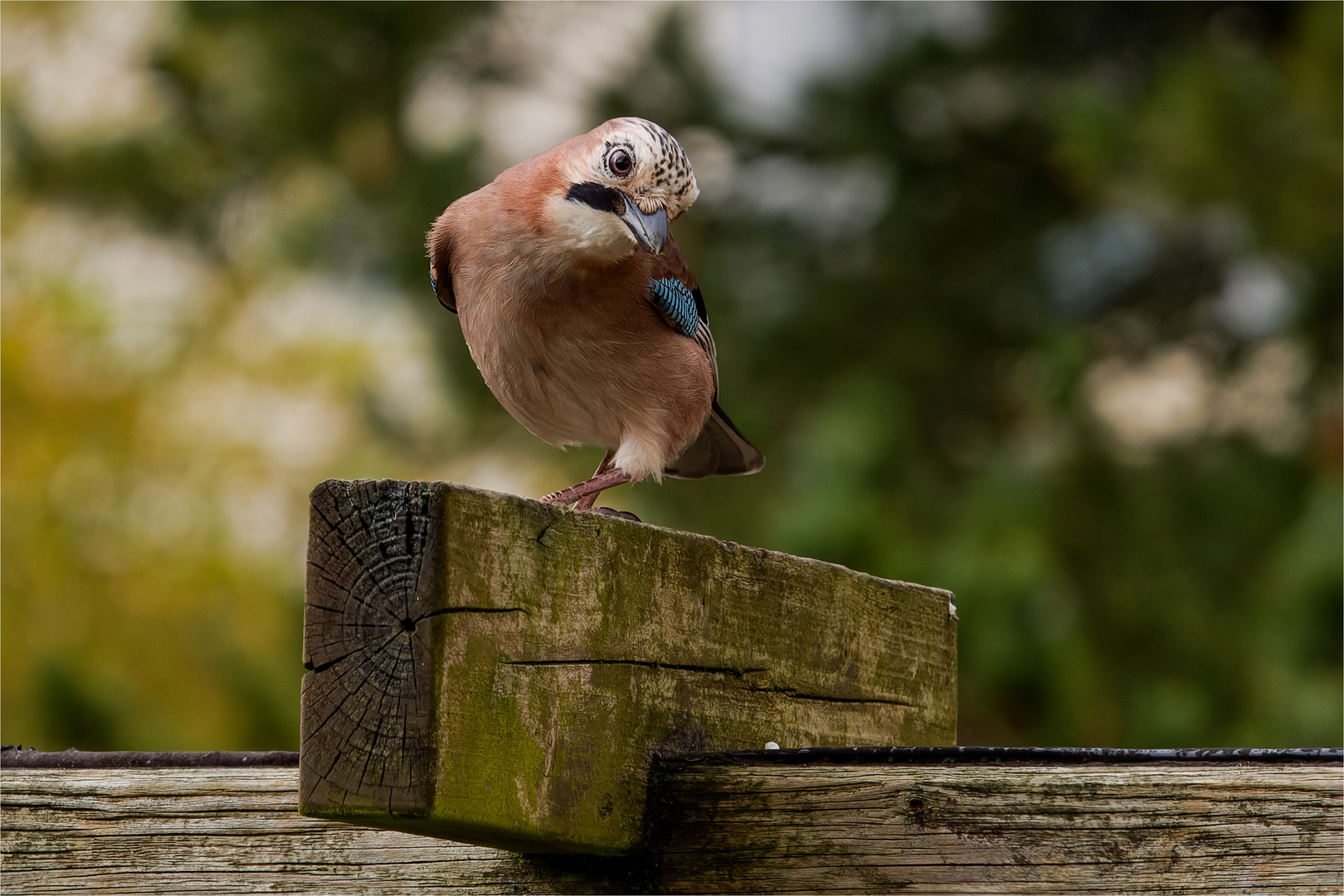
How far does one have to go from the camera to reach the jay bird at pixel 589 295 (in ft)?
9.65

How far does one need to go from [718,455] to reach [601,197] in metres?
1.09

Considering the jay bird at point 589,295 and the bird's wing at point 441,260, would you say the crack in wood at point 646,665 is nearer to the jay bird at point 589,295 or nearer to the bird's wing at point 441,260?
the jay bird at point 589,295

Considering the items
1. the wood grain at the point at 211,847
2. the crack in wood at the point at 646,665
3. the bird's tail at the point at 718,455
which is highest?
the bird's tail at the point at 718,455

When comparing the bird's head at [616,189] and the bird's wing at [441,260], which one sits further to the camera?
the bird's wing at [441,260]

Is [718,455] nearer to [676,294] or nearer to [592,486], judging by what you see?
[676,294]

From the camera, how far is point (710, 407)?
11.3ft

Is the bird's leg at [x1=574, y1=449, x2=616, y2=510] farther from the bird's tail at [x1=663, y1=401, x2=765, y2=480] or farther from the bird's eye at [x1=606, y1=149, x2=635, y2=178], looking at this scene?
the bird's eye at [x1=606, y1=149, x2=635, y2=178]

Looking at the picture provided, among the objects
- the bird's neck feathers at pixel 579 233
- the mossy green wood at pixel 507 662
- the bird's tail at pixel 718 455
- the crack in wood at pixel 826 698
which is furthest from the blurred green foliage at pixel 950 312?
the mossy green wood at pixel 507 662

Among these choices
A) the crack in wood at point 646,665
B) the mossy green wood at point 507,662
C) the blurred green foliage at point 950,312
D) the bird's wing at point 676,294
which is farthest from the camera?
the blurred green foliage at point 950,312

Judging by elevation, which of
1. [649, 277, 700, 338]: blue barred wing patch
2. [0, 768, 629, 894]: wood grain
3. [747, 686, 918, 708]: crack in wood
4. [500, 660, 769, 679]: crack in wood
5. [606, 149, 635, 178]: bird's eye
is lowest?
[0, 768, 629, 894]: wood grain

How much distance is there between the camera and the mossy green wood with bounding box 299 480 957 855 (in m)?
1.64

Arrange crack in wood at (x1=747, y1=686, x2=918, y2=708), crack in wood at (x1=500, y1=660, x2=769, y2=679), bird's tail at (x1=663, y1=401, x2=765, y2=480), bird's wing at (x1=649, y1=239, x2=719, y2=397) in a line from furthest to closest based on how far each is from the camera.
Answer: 1. bird's tail at (x1=663, y1=401, x2=765, y2=480)
2. bird's wing at (x1=649, y1=239, x2=719, y2=397)
3. crack in wood at (x1=747, y1=686, x2=918, y2=708)
4. crack in wood at (x1=500, y1=660, x2=769, y2=679)

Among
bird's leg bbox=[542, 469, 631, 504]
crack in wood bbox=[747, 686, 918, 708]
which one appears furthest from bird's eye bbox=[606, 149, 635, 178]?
crack in wood bbox=[747, 686, 918, 708]

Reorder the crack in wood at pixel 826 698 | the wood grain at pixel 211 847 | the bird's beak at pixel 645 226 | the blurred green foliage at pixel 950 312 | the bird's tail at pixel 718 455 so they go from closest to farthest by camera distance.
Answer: the wood grain at pixel 211 847 → the crack in wood at pixel 826 698 → the bird's beak at pixel 645 226 → the bird's tail at pixel 718 455 → the blurred green foliage at pixel 950 312
